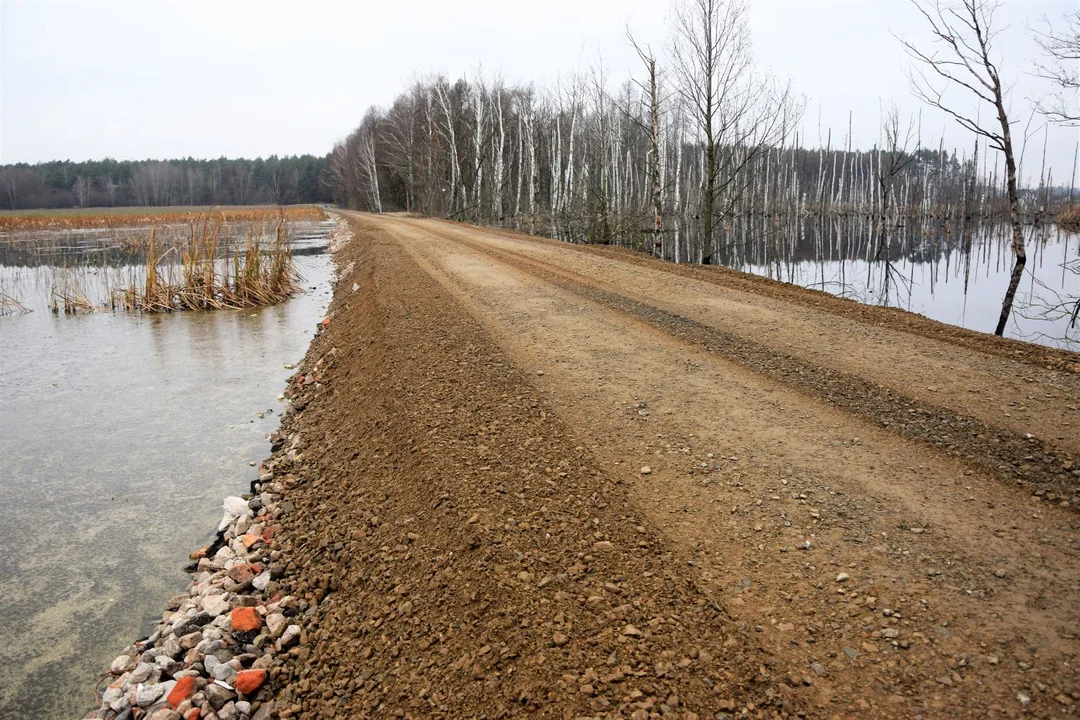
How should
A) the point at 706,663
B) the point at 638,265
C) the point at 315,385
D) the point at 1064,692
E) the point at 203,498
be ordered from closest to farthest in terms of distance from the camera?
the point at 1064,692 < the point at 706,663 < the point at 203,498 < the point at 315,385 < the point at 638,265

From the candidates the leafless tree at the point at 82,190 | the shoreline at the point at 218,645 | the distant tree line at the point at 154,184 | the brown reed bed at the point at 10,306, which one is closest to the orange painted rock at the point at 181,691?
the shoreline at the point at 218,645

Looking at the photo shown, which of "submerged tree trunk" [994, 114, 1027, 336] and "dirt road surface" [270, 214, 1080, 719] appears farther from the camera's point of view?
"submerged tree trunk" [994, 114, 1027, 336]

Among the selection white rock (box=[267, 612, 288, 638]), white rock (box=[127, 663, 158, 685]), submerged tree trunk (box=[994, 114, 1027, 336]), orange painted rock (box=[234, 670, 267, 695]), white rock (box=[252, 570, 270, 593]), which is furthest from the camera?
submerged tree trunk (box=[994, 114, 1027, 336])

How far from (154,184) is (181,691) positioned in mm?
125459

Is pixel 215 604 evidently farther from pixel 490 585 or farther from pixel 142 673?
pixel 490 585

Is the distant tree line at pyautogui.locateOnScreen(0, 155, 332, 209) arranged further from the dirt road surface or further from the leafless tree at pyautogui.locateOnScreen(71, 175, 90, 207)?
the dirt road surface

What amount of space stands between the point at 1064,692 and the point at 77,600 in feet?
17.6

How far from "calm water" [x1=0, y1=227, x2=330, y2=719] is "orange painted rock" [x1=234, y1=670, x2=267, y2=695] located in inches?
39.8

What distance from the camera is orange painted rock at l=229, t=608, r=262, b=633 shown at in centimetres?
363

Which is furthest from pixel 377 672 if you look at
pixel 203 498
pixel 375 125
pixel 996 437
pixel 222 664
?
pixel 375 125

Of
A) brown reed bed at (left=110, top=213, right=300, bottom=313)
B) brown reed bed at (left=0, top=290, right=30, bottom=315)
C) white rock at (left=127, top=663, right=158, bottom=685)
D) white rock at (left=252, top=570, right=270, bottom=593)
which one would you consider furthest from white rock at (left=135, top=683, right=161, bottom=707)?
brown reed bed at (left=0, top=290, right=30, bottom=315)

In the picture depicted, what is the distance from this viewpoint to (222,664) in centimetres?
335

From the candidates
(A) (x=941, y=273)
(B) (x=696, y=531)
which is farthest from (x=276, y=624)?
(A) (x=941, y=273)

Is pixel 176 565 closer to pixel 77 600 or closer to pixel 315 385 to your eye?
pixel 77 600
